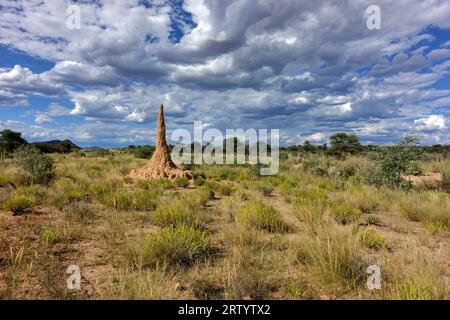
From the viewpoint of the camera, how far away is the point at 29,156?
40.1ft

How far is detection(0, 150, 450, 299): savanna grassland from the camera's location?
3.62 m

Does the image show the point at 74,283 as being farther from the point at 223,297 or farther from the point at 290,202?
the point at 290,202

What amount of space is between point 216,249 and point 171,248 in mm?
979

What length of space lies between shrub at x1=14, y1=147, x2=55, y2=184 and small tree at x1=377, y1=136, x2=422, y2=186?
1443 centimetres

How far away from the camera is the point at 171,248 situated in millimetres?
4594

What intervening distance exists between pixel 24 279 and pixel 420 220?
8.93 meters

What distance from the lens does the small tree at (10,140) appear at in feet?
103

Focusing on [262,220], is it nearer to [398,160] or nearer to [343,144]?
[398,160]

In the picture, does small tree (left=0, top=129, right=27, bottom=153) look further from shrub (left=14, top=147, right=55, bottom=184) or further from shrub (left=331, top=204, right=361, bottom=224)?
shrub (left=331, top=204, right=361, bottom=224)

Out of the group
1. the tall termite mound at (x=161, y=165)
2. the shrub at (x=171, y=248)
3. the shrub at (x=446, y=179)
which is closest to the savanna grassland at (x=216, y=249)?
the shrub at (x=171, y=248)


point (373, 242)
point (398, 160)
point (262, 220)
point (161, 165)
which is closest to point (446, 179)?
point (398, 160)

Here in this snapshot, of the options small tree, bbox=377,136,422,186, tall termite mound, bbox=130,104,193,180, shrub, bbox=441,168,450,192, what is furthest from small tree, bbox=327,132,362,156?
tall termite mound, bbox=130,104,193,180
